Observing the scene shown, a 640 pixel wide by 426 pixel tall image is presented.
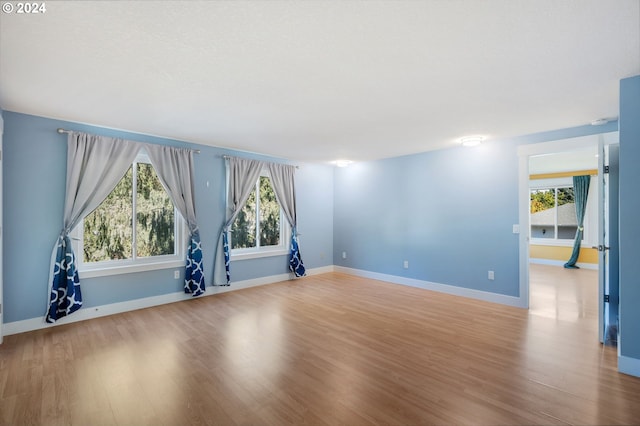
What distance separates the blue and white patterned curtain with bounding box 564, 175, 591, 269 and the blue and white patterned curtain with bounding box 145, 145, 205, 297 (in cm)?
863

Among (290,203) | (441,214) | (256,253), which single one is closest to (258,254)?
(256,253)

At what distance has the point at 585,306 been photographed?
165 inches

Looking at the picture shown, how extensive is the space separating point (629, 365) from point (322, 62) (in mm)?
3581

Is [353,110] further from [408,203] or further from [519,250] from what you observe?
Answer: [519,250]

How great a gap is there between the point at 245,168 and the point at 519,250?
183 inches

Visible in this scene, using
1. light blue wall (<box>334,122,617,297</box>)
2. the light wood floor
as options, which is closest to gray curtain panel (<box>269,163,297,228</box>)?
light blue wall (<box>334,122,617,297</box>)

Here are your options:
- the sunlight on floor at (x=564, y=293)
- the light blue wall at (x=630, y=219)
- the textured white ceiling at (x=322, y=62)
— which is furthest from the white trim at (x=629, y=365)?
the textured white ceiling at (x=322, y=62)

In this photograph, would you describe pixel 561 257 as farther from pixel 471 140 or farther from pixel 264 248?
pixel 264 248

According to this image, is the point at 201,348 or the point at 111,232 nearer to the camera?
the point at 201,348

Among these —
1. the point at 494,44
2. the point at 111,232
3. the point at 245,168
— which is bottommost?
the point at 111,232

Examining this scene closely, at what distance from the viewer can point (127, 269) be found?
397 cm

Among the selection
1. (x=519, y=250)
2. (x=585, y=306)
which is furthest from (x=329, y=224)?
(x=585, y=306)

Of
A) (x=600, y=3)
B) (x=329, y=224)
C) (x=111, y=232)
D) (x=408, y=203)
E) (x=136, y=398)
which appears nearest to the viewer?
(x=600, y=3)

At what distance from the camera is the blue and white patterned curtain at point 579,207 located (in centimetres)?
710
